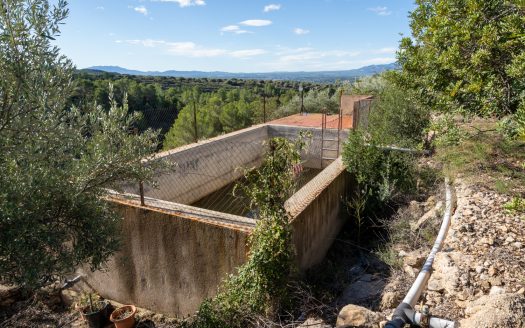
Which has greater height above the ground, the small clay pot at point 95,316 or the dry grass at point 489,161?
the dry grass at point 489,161

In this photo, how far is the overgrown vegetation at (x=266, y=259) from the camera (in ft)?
14.1

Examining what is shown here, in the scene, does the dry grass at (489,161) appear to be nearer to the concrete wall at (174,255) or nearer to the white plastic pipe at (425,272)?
the white plastic pipe at (425,272)

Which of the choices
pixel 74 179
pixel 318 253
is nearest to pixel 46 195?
pixel 74 179

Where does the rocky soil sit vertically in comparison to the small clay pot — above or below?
above

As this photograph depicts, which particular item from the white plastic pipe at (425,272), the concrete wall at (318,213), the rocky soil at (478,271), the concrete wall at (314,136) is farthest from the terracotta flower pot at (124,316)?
the concrete wall at (314,136)

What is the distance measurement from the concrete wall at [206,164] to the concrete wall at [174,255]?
207 cm

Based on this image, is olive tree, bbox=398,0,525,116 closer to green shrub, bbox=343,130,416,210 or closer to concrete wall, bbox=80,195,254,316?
green shrub, bbox=343,130,416,210

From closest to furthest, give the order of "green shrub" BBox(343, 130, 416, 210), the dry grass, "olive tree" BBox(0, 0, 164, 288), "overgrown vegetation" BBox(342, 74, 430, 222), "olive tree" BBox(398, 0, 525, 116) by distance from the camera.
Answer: "olive tree" BBox(0, 0, 164, 288), "olive tree" BBox(398, 0, 525, 116), the dry grass, "overgrown vegetation" BBox(342, 74, 430, 222), "green shrub" BBox(343, 130, 416, 210)

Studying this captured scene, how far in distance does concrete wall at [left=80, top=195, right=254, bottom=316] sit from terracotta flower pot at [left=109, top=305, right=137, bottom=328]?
Answer: 24 cm

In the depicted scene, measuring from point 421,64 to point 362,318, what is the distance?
479cm

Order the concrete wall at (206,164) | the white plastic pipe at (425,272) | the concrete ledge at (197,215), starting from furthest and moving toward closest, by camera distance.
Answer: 1. the concrete wall at (206,164)
2. the concrete ledge at (197,215)
3. the white plastic pipe at (425,272)

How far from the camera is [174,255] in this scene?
210 inches

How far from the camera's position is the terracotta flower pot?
5359 mm

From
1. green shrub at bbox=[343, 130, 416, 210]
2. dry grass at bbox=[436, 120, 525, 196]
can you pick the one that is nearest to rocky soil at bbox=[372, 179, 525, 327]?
dry grass at bbox=[436, 120, 525, 196]
